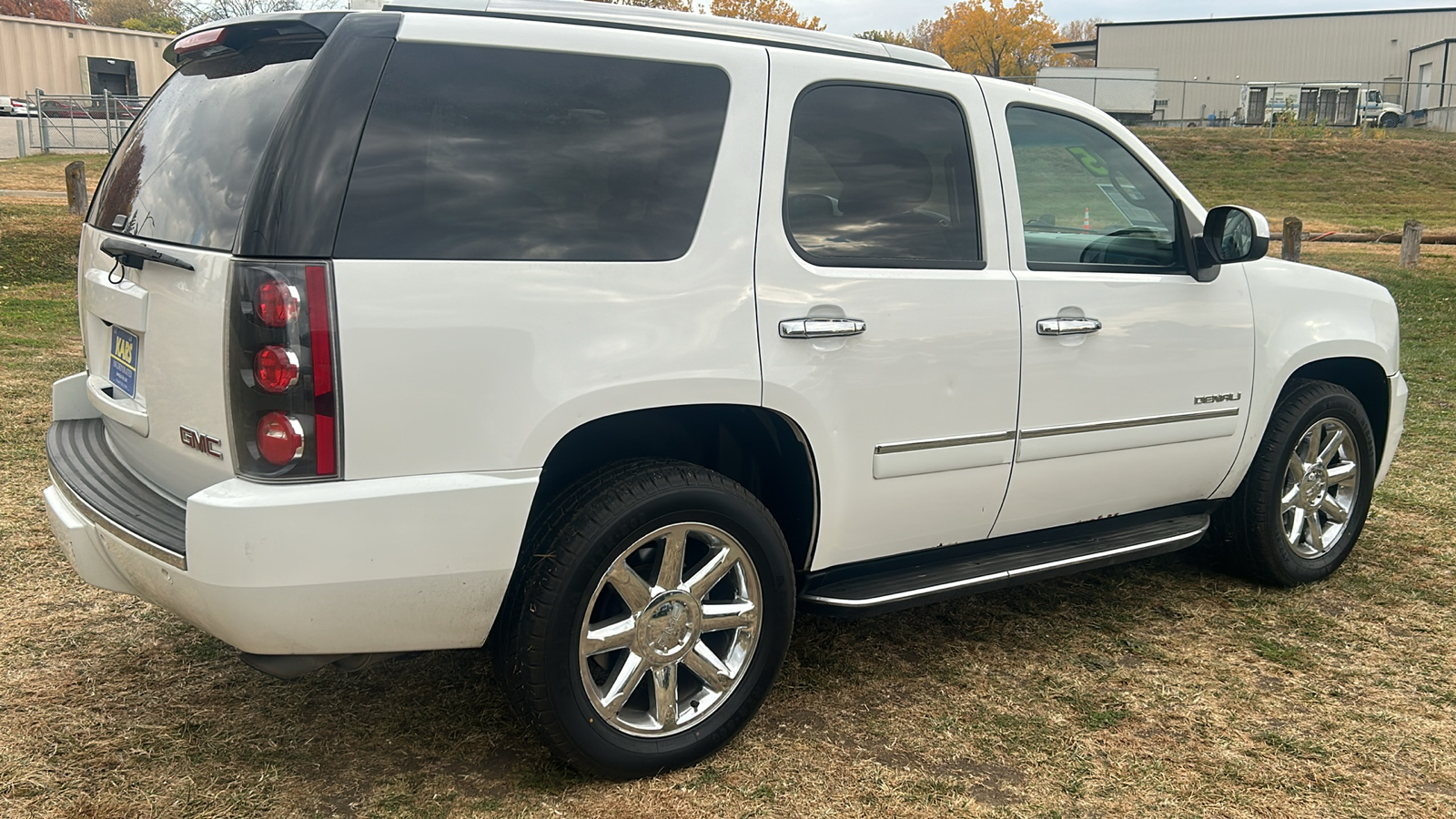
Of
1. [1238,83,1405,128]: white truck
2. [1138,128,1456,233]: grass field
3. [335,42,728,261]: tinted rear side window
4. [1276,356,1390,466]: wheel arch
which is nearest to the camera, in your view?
[335,42,728,261]: tinted rear side window

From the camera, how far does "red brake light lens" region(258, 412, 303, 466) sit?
8.27 feet

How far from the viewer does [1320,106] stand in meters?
44.2

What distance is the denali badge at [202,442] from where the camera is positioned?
2.63m

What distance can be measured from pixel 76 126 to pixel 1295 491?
34843 mm

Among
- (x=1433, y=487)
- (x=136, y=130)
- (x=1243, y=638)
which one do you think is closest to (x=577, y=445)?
(x=136, y=130)

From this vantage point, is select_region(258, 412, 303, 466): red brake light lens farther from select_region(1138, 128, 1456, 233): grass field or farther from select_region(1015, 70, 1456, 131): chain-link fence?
select_region(1015, 70, 1456, 131): chain-link fence

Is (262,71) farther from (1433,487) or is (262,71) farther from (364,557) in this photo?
(1433,487)

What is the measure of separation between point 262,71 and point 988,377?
7.10 feet

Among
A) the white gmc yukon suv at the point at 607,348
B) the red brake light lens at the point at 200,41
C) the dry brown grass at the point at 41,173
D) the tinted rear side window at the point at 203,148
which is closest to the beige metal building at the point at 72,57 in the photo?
the dry brown grass at the point at 41,173

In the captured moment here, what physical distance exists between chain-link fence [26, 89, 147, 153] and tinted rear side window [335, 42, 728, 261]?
1242 inches

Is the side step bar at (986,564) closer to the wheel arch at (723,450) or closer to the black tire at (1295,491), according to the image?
the wheel arch at (723,450)

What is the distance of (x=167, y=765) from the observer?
3068mm

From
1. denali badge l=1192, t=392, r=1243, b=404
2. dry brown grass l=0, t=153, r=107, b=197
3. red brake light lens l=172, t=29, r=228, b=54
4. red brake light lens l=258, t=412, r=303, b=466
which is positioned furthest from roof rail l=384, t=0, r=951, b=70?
dry brown grass l=0, t=153, r=107, b=197

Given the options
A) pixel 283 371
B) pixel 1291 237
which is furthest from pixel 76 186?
pixel 1291 237
